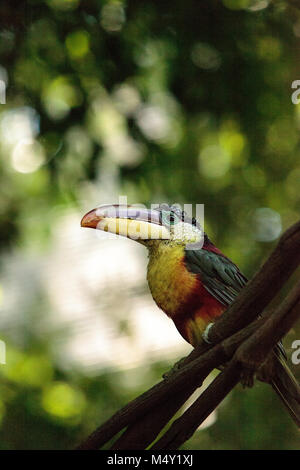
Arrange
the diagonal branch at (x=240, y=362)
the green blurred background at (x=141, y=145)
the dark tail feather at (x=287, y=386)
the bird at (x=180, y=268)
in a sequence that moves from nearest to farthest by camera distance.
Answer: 1. the diagonal branch at (x=240, y=362)
2. the dark tail feather at (x=287, y=386)
3. the bird at (x=180, y=268)
4. the green blurred background at (x=141, y=145)

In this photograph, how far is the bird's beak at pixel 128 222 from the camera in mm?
1430

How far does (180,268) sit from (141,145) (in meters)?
1.04

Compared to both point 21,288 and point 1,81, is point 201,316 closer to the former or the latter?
point 1,81

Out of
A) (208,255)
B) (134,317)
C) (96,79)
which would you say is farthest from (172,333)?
(208,255)

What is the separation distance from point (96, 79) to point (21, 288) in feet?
3.45

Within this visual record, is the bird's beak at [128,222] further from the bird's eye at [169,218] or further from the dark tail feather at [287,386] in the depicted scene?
the dark tail feather at [287,386]

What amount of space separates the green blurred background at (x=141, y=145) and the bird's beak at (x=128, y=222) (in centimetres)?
88

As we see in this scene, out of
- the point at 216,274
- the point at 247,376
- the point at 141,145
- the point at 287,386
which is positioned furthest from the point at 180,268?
the point at 141,145

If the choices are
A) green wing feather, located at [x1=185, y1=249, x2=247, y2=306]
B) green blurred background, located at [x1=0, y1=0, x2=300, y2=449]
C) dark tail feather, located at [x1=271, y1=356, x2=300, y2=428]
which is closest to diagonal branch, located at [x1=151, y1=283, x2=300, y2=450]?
dark tail feather, located at [x1=271, y1=356, x2=300, y2=428]

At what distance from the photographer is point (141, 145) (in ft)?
8.05

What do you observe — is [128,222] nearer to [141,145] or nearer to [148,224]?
[148,224]

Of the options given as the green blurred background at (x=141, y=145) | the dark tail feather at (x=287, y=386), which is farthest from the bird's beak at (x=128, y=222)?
the green blurred background at (x=141, y=145)

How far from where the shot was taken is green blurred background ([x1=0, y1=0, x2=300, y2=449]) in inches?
96.5

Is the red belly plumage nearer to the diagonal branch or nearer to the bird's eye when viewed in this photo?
the bird's eye
